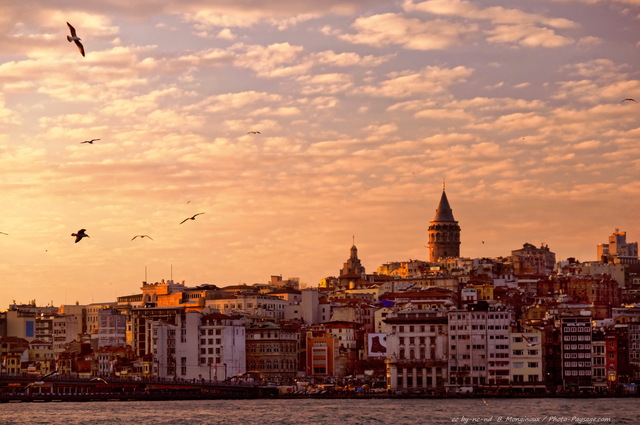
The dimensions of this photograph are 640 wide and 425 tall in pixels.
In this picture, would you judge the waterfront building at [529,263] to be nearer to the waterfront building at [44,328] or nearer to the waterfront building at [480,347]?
the waterfront building at [44,328]

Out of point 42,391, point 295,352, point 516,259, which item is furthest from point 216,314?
point 516,259

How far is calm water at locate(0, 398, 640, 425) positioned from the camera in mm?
81562

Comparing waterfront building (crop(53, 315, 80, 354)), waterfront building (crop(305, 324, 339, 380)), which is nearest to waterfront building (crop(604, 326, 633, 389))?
waterfront building (crop(305, 324, 339, 380))

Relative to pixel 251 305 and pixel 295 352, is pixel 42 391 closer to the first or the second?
pixel 295 352

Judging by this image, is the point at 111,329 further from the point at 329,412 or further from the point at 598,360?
the point at 329,412

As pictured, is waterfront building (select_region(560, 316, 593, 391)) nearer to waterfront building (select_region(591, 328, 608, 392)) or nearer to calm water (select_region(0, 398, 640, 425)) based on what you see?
waterfront building (select_region(591, 328, 608, 392))

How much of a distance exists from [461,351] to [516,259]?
86861 millimetres

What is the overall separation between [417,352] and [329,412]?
1956cm

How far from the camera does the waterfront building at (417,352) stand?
4200 inches

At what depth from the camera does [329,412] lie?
89.9 m

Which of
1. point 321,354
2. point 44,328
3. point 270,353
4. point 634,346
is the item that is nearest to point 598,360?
point 634,346

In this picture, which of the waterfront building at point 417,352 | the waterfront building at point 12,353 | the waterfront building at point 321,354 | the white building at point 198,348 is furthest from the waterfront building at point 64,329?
the waterfront building at point 417,352

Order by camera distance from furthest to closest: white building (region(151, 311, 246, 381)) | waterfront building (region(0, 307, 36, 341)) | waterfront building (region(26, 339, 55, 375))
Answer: waterfront building (region(0, 307, 36, 341)) < waterfront building (region(26, 339, 55, 375)) < white building (region(151, 311, 246, 381))

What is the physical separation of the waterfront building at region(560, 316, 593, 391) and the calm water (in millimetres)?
6688
